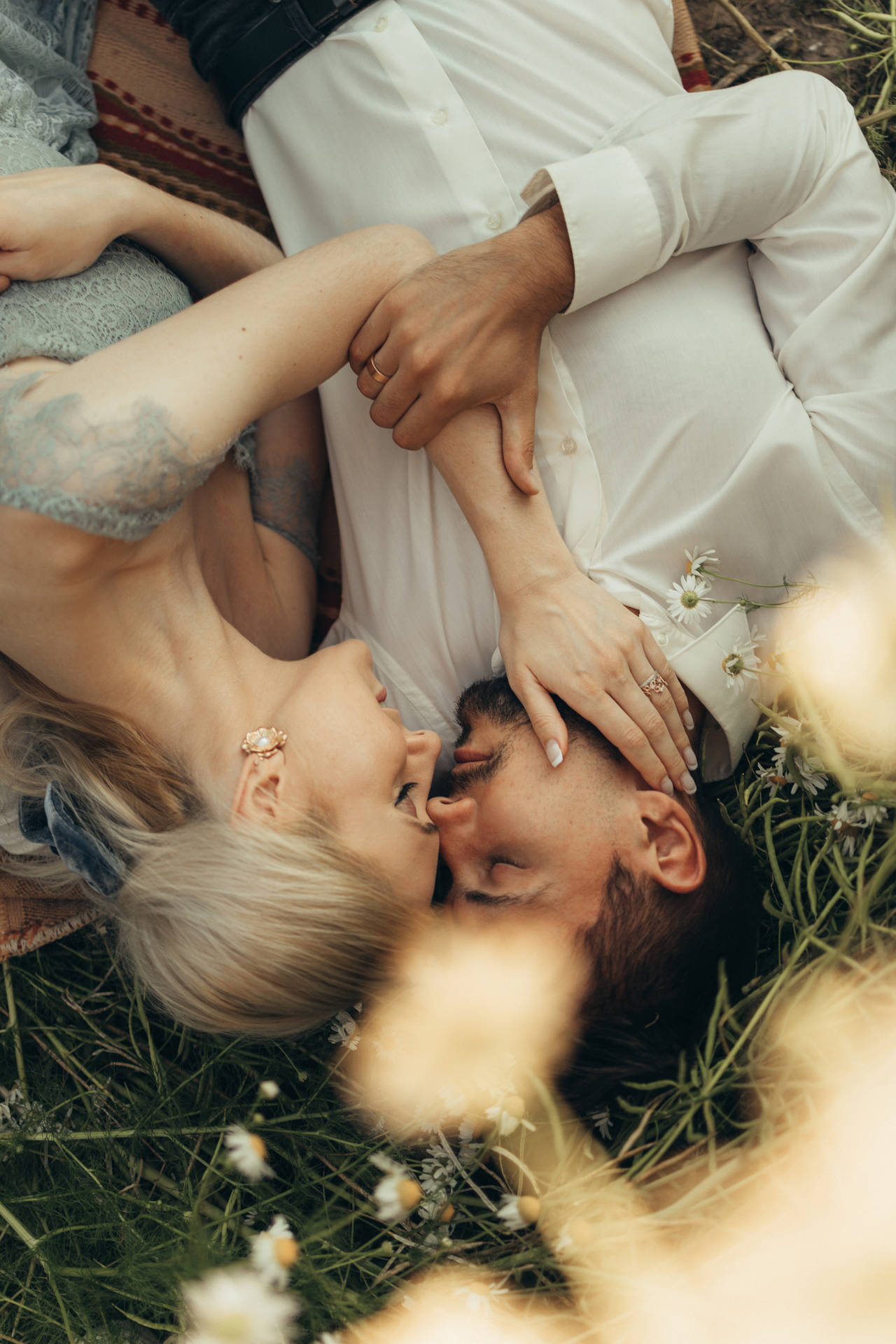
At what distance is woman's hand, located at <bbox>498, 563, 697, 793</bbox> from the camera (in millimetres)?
1587

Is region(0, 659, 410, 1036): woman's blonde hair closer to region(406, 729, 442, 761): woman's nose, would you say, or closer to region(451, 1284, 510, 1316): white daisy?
region(406, 729, 442, 761): woman's nose

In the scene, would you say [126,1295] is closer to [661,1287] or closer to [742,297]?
[661,1287]

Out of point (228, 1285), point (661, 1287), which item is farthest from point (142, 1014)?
point (661, 1287)

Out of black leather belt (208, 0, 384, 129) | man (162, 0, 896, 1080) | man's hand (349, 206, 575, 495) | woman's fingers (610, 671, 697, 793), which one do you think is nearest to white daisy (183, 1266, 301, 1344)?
man (162, 0, 896, 1080)

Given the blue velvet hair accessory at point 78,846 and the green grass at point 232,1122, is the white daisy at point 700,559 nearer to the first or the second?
the green grass at point 232,1122

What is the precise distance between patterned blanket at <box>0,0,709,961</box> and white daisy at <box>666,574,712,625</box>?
4.44 ft

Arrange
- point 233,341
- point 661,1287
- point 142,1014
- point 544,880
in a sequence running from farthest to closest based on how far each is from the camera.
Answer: point 142,1014 → point 544,880 → point 233,341 → point 661,1287

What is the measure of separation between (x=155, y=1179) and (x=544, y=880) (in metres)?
0.91

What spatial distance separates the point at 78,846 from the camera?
1.50 metres

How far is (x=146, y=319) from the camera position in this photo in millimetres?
1608

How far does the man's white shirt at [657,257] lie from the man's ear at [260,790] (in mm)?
613

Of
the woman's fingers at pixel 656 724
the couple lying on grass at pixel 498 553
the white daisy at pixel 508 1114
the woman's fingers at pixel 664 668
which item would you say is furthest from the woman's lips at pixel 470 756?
the white daisy at pixel 508 1114

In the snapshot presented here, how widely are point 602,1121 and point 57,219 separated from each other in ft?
5.96

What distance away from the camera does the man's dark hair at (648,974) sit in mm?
1528
